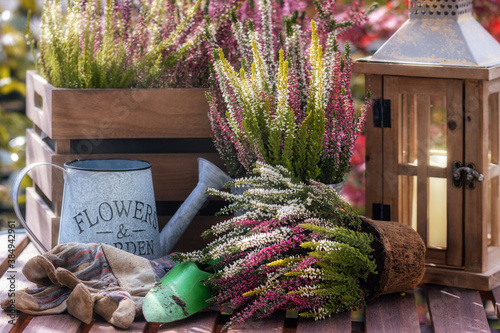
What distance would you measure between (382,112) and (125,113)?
2.29 feet

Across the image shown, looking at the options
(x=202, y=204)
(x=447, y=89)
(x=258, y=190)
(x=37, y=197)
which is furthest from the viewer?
(x=37, y=197)

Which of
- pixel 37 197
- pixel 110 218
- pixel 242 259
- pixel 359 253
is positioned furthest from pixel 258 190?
pixel 37 197

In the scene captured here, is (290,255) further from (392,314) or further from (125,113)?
(125,113)

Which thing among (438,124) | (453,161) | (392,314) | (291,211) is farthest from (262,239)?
(438,124)

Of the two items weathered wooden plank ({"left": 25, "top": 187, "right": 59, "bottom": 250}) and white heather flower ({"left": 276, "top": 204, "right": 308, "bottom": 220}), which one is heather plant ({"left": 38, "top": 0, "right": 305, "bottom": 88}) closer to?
weathered wooden plank ({"left": 25, "top": 187, "right": 59, "bottom": 250})

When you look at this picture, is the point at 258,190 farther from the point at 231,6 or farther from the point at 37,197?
the point at 37,197

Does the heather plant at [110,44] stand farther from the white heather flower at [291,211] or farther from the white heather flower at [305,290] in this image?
the white heather flower at [305,290]

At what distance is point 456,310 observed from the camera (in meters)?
1.58

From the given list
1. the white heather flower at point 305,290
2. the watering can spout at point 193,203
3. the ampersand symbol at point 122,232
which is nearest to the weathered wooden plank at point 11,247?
the ampersand symbol at point 122,232

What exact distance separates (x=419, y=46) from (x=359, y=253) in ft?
1.98

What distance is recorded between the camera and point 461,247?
5.65ft

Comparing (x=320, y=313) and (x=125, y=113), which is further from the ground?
(x=125, y=113)

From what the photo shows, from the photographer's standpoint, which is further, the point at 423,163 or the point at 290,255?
the point at 423,163

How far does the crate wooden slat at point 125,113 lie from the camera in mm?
1874
